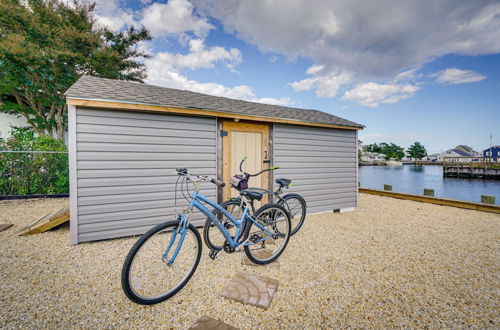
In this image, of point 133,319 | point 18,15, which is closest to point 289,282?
point 133,319

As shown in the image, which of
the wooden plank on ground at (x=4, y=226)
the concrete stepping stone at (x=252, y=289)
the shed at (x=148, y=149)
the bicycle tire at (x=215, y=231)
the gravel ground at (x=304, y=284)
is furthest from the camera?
the wooden plank on ground at (x=4, y=226)

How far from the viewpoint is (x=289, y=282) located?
80.2 inches

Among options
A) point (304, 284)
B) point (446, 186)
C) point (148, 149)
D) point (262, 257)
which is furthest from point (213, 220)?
point (446, 186)

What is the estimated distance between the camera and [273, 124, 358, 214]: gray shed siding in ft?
14.6

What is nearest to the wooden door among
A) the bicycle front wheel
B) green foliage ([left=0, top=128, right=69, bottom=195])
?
the bicycle front wheel

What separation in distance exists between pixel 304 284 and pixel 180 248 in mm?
1305

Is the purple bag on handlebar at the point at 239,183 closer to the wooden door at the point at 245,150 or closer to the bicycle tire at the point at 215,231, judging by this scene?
the bicycle tire at the point at 215,231

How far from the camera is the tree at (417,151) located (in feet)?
245

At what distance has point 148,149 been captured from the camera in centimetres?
333

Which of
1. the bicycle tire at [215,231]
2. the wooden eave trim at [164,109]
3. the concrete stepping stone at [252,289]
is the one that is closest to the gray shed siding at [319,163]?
the wooden eave trim at [164,109]

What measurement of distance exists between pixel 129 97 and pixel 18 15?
29.5ft

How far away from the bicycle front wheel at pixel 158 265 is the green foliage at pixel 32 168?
5.61 m

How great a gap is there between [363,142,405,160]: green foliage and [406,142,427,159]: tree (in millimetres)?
3272

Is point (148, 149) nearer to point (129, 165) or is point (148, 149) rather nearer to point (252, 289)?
point (129, 165)
